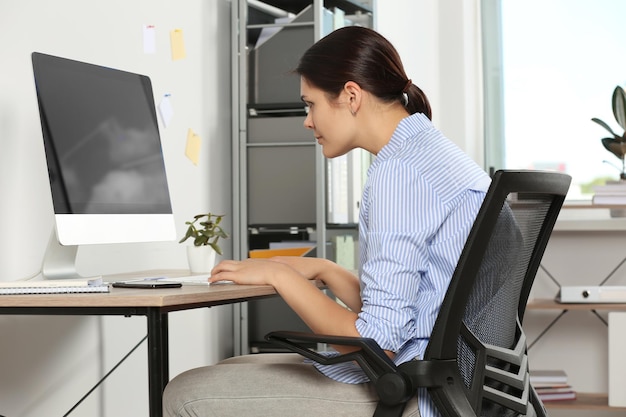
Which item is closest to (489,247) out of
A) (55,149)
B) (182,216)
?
(55,149)

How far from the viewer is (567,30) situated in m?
4.32

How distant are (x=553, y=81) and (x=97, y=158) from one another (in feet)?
9.71

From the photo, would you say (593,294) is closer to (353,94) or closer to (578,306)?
(578,306)

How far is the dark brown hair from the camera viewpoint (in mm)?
1497

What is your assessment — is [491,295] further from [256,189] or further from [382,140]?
[256,189]

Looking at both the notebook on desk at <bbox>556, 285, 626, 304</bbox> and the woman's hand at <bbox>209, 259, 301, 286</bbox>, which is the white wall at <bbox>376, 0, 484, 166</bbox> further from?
the woman's hand at <bbox>209, 259, 301, 286</bbox>

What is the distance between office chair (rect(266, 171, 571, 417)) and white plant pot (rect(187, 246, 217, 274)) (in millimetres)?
825

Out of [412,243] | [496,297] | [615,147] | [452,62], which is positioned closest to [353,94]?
[412,243]

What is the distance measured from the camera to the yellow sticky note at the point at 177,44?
116 inches

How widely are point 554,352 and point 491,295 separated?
283cm

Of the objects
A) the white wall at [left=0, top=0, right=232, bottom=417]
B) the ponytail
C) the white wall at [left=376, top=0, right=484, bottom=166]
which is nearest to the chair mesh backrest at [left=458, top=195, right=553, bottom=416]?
the ponytail

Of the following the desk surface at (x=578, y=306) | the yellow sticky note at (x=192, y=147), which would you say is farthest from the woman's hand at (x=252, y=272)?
the desk surface at (x=578, y=306)

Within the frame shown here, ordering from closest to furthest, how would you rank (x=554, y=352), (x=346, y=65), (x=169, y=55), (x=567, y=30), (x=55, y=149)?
(x=346, y=65) < (x=55, y=149) < (x=169, y=55) < (x=554, y=352) < (x=567, y=30)

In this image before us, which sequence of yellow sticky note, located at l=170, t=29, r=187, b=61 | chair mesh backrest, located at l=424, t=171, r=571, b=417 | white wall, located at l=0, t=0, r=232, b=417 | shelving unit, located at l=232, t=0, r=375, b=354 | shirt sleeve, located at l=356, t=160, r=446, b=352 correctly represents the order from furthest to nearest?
shelving unit, located at l=232, t=0, r=375, b=354, yellow sticky note, located at l=170, t=29, r=187, b=61, white wall, located at l=0, t=0, r=232, b=417, shirt sleeve, located at l=356, t=160, r=446, b=352, chair mesh backrest, located at l=424, t=171, r=571, b=417
